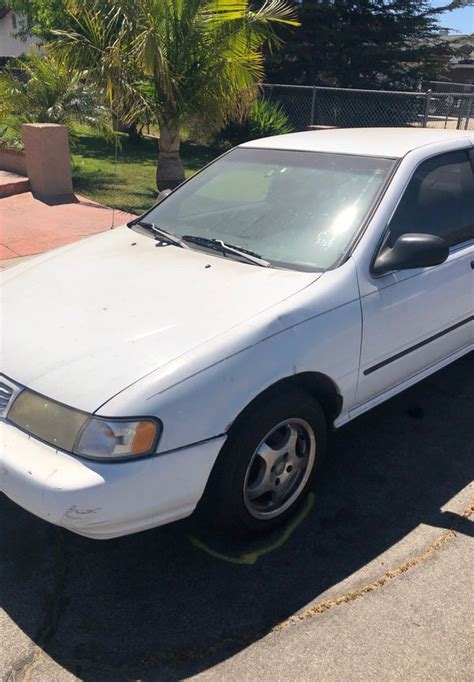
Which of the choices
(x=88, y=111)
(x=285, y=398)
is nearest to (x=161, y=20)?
(x=88, y=111)

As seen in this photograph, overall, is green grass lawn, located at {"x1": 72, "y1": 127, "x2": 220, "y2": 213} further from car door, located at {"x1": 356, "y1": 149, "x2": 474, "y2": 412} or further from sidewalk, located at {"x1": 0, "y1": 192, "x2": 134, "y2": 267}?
car door, located at {"x1": 356, "y1": 149, "x2": 474, "y2": 412}

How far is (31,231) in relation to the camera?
8.60 meters

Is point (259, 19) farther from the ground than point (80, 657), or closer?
farther from the ground

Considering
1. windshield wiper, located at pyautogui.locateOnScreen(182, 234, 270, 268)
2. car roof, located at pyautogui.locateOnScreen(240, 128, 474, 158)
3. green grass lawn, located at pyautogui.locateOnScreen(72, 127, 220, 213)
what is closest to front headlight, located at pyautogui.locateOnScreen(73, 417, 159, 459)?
windshield wiper, located at pyautogui.locateOnScreen(182, 234, 270, 268)

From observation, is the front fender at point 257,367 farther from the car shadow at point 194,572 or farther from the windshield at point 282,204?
the car shadow at point 194,572

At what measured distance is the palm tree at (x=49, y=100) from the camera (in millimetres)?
11820

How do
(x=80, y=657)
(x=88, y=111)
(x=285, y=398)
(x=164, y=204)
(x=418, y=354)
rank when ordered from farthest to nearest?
(x=88, y=111) < (x=164, y=204) < (x=418, y=354) < (x=285, y=398) < (x=80, y=657)

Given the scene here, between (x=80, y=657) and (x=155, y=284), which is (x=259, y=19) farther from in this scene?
(x=80, y=657)

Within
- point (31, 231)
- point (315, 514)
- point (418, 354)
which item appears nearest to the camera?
point (315, 514)

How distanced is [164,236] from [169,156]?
753 centimetres

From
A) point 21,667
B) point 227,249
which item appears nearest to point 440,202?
point 227,249

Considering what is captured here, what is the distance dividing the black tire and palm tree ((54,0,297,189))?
7.74 m

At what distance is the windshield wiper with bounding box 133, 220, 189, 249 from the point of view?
3523 mm

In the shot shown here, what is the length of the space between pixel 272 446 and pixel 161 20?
856 centimetres
